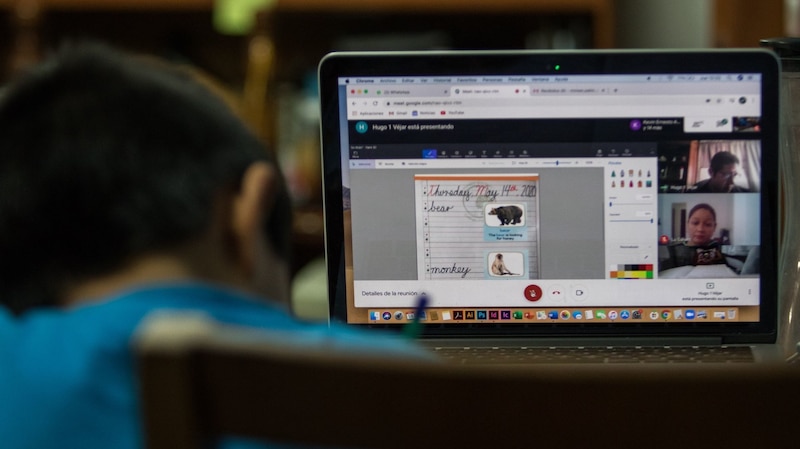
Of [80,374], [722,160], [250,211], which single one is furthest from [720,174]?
[80,374]

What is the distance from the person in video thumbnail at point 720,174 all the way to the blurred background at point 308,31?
3.86 feet

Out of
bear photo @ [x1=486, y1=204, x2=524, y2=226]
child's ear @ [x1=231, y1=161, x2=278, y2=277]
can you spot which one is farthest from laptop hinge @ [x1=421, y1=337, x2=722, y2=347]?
child's ear @ [x1=231, y1=161, x2=278, y2=277]

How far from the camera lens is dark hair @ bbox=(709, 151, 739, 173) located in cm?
94

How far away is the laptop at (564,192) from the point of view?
3.07ft

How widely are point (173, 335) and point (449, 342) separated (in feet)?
1.89

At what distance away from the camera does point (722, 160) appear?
939 millimetres

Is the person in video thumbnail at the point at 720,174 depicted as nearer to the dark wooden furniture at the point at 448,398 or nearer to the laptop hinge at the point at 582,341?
the laptop hinge at the point at 582,341

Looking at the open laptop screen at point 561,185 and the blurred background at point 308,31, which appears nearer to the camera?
the open laptop screen at point 561,185

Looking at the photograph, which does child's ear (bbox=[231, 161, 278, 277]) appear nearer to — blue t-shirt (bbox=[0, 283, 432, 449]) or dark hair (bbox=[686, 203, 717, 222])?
blue t-shirt (bbox=[0, 283, 432, 449])

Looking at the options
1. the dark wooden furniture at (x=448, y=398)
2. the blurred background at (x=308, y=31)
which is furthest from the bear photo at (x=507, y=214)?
the blurred background at (x=308, y=31)

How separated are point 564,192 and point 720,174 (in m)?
0.15

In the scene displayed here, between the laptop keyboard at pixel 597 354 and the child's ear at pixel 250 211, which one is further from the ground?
the child's ear at pixel 250 211

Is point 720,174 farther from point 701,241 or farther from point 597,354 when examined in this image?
point 597,354

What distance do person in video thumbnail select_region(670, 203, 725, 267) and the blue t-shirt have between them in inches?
20.6
